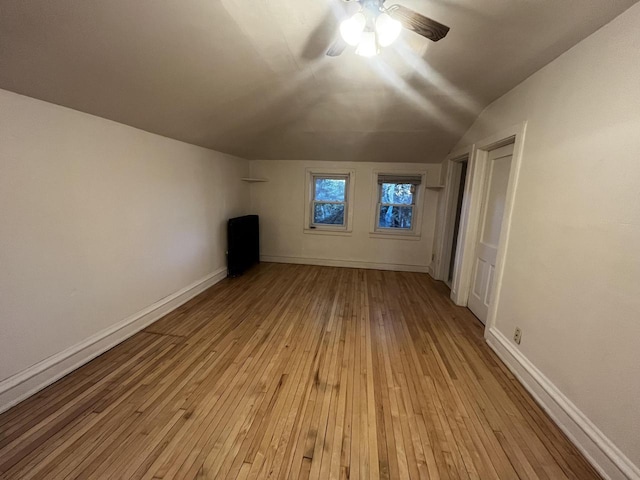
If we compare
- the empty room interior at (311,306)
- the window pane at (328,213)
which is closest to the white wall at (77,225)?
the empty room interior at (311,306)

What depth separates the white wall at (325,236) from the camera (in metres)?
4.61

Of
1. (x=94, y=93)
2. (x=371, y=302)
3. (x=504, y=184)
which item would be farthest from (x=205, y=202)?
(x=504, y=184)

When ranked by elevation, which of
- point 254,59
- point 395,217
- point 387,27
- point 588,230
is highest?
point 254,59

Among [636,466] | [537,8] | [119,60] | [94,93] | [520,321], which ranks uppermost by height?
[537,8]

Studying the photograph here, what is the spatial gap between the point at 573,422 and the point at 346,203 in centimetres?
389

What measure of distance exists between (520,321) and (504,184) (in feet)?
4.37

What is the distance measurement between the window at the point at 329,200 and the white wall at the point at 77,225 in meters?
2.42

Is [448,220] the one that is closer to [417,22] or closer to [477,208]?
[477,208]

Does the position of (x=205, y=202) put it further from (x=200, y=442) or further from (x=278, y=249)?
(x=200, y=442)

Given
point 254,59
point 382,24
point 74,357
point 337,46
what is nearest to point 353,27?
point 382,24

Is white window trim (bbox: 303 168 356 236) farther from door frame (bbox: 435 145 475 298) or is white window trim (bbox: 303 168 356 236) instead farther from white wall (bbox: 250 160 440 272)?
door frame (bbox: 435 145 475 298)

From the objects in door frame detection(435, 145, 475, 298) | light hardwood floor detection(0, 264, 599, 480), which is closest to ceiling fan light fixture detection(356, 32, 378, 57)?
light hardwood floor detection(0, 264, 599, 480)

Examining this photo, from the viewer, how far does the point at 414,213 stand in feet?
15.3

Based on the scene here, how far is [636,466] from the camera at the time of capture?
117 cm
